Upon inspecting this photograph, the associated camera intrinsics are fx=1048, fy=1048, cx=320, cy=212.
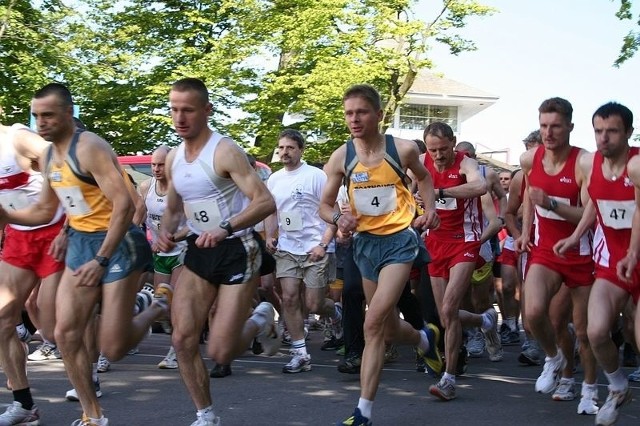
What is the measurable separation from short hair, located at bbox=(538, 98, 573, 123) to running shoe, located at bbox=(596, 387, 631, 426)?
2.09 m

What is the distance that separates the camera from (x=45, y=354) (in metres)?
10.5

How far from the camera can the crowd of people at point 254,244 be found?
635 centimetres

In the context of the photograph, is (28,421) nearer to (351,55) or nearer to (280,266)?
(280,266)

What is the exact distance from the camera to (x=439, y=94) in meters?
58.6

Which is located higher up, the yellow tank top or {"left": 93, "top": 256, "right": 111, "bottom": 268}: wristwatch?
the yellow tank top

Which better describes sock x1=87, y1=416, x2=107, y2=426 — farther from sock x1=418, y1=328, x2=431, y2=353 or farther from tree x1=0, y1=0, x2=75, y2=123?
tree x1=0, y1=0, x2=75, y2=123

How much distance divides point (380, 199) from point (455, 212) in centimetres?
224

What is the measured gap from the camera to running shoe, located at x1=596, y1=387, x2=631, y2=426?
6820 millimetres

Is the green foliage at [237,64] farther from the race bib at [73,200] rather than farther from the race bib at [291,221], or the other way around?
the race bib at [73,200]

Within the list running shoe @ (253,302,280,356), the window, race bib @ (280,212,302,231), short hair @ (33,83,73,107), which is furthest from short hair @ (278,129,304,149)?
the window

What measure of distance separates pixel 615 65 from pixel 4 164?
1411 centimetres

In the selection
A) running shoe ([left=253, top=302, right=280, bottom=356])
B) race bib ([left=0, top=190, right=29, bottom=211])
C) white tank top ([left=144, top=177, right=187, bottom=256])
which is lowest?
running shoe ([left=253, top=302, right=280, bottom=356])

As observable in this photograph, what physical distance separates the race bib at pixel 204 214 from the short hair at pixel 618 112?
2.63 m

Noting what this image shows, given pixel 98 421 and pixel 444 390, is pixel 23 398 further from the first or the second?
pixel 444 390
